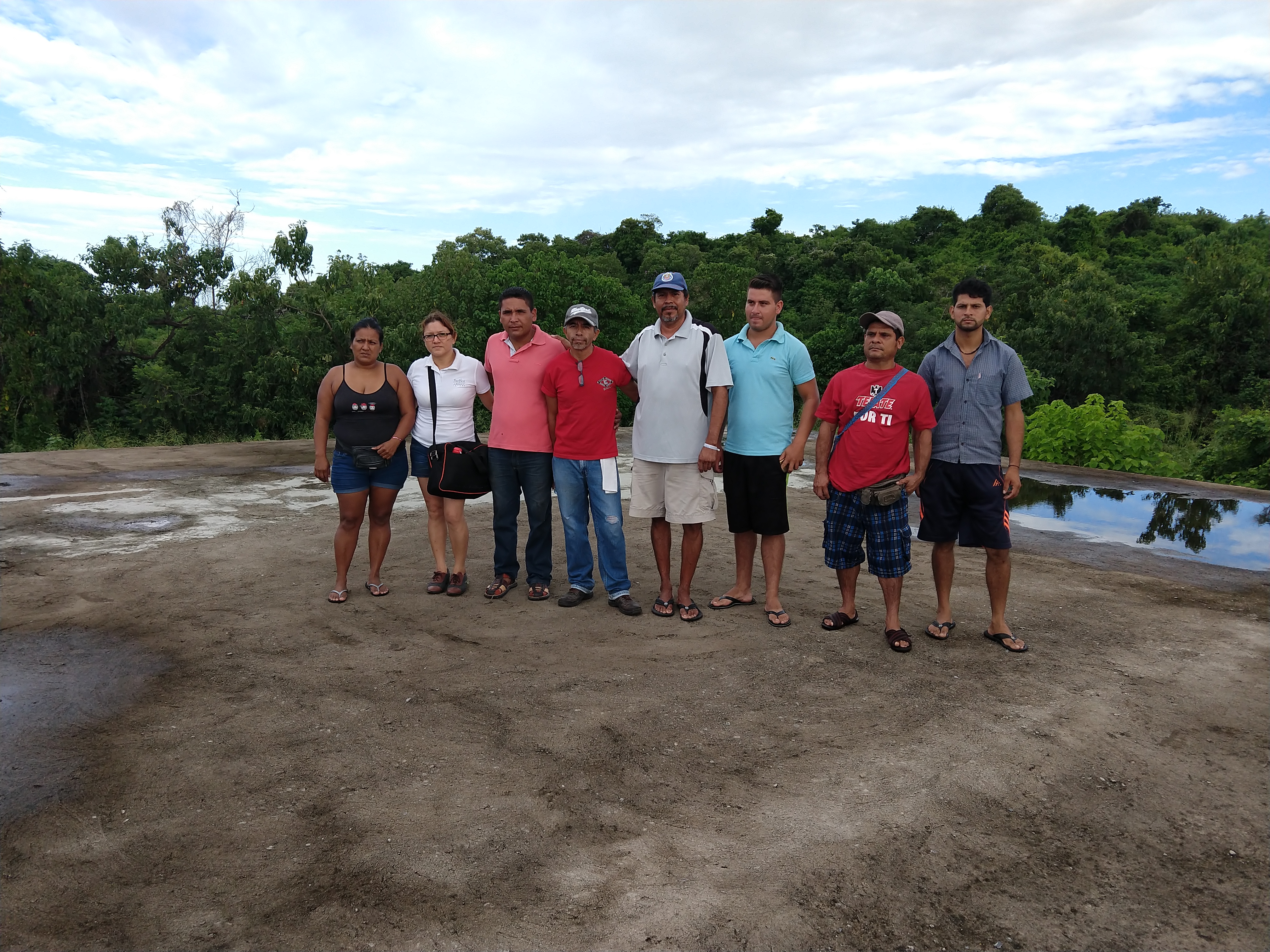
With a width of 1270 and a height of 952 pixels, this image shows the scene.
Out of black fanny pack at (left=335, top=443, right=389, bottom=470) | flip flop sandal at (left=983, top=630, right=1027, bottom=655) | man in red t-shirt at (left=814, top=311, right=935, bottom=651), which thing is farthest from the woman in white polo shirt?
flip flop sandal at (left=983, top=630, right=1027, bottom=655)

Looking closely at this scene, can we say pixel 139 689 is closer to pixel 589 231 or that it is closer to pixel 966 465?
pixel 966 465

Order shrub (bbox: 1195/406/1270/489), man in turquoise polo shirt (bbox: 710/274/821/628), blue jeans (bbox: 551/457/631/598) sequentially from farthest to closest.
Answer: shrub (bbox: 1195/406/1270/489) < blue jeans (bbox: 551/457/631/598) < man in turquoise polo shirt (bbox: 710/274/821/628)

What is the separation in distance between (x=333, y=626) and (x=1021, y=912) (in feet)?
11.9

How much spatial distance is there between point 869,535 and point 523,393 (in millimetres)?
2133

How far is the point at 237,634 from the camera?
4.55 m

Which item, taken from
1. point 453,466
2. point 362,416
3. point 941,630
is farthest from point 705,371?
point 362,416

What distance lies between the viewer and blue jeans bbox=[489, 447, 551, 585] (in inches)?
200

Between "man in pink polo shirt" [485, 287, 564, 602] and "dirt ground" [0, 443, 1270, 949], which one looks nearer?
"dirt ground" [0, 443, 1270, 949]

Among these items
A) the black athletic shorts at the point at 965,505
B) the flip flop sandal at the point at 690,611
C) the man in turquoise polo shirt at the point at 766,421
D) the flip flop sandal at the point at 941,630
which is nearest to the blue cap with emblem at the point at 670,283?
the man in turquoise polo shirt at the point at 766,421

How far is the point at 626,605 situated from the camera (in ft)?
16.1

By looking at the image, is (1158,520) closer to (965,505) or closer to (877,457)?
(965,505)

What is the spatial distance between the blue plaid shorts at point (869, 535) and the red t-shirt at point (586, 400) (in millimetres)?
1298

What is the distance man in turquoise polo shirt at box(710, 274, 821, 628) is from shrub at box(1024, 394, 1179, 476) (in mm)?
10118

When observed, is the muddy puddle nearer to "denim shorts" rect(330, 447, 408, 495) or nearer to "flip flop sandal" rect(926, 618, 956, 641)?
"denim shorts" rect(330, 447, 408, 495)
